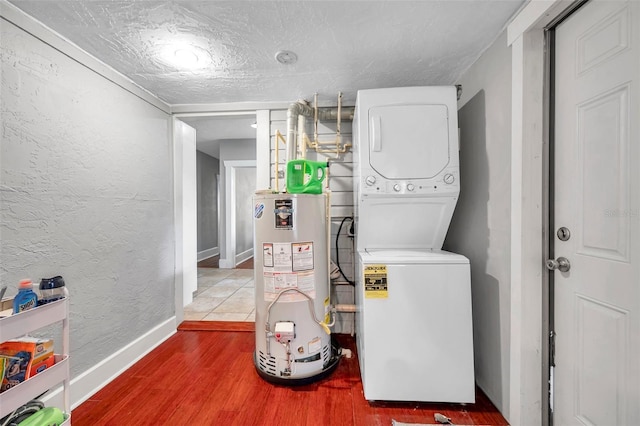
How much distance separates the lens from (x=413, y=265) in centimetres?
140

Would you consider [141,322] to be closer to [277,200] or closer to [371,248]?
[277,200]

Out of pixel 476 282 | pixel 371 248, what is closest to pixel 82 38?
pixel 371 248

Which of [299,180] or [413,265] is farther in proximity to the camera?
[299,180]

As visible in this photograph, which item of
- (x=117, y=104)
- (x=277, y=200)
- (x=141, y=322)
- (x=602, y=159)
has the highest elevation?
(x=117, y=104)

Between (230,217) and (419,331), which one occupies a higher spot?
(230,217)

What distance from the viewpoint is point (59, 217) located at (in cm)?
136

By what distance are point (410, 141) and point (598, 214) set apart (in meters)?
0.88

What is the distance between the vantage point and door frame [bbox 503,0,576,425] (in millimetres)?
1151

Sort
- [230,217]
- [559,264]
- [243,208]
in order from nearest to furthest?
[559,264] → [230,217] → [243,208]

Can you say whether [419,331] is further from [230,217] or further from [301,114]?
[230,217]

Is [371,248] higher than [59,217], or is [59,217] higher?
[59,217]

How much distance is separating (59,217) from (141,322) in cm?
104

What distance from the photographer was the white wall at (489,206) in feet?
4.26

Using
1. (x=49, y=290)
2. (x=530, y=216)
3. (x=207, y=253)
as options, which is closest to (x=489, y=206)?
(x=530, y=216)
